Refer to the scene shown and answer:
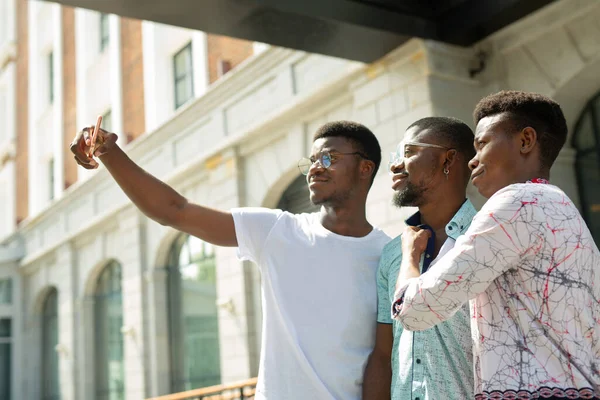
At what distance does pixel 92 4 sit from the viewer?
5.98 metres

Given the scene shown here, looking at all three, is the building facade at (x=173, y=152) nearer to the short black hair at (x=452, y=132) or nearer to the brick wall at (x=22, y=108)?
the brick wall at (x=22, y=108)

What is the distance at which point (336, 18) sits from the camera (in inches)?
255

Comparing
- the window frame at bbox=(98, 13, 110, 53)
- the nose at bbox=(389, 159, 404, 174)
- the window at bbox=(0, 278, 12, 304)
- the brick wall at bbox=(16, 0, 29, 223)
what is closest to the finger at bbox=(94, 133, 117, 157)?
the nose at bbox=(389, 159, 404, 174)

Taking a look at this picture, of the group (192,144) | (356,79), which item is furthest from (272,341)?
(192,144)

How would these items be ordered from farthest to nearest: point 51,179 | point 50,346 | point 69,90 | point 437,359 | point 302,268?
point 51,179
point 50,346
point 69,90
point 302,268
point 437,359

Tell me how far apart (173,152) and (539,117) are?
10.9m

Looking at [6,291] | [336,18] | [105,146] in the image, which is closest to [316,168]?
[105,146]

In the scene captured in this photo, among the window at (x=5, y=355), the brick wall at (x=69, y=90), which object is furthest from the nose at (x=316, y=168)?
the window at (x=5, y=355)

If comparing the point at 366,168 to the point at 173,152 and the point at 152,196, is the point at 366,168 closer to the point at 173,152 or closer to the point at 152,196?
the point at 152,196

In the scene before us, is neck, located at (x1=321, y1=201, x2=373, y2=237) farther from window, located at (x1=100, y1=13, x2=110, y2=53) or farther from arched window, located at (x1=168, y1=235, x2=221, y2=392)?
window, located at (x1=100, y1=13, x2=110, y2=53)

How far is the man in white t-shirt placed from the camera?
8.68 feet

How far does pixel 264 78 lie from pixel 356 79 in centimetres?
226

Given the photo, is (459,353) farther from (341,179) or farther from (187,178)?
(187,178)

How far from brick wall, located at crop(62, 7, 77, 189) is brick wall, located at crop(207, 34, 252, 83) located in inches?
293
